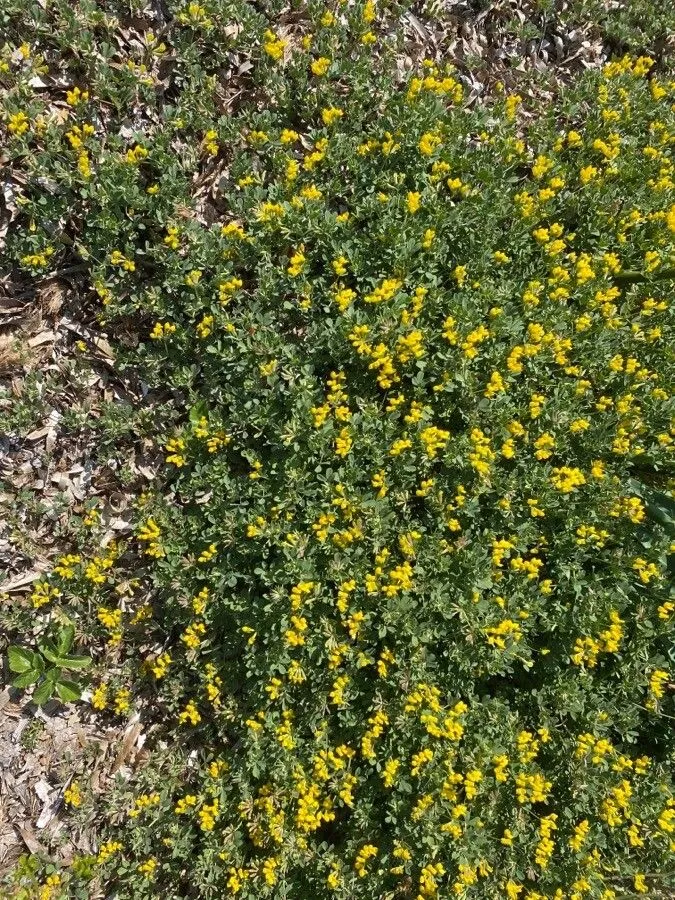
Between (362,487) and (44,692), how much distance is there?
7.60 ft

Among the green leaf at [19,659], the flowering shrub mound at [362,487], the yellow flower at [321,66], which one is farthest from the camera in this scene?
the yellow flower at [321,66]

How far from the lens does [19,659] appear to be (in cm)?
401

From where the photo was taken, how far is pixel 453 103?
4.57 metres

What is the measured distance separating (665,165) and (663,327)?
1219mm

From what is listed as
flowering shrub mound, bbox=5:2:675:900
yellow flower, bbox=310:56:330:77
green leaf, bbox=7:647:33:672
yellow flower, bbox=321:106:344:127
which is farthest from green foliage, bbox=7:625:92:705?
yellow flower, bbox=310:56:330:77

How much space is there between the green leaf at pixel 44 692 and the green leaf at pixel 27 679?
0.06m

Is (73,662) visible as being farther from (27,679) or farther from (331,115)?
(331,115)

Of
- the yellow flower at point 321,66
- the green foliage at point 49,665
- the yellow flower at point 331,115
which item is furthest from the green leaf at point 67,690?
the yellow flower at point 321,66

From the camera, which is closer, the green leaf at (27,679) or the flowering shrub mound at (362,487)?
the flowering shrub mound at (362,487)

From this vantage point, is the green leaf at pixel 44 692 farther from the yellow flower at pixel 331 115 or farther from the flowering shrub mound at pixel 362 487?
the yellow flower at pixel 331 115

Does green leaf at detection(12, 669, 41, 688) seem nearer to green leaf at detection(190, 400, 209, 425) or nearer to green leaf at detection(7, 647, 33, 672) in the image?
green leaf at detection(7, 647, 33, 672)

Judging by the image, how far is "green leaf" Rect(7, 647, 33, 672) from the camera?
3.99m

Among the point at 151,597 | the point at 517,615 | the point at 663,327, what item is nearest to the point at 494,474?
the point at 517,615

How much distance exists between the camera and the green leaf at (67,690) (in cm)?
408
